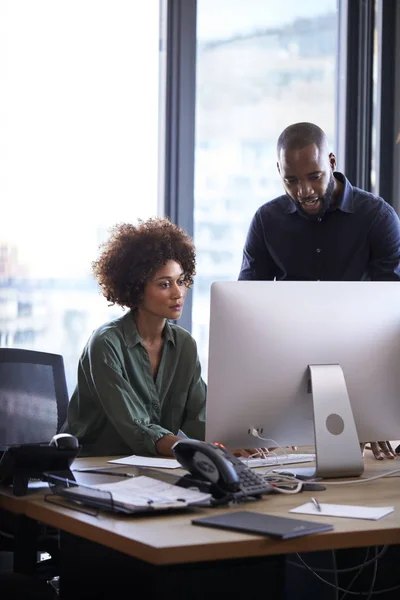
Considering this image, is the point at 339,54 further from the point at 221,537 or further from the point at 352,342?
the point at 221,537

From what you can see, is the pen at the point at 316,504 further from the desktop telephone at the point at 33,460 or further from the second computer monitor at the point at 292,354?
the desktop telephone at the point at 33,460

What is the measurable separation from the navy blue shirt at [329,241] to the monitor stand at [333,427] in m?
0.93

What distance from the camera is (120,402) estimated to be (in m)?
2.32

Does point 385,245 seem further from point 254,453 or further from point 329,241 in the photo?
point 254,453

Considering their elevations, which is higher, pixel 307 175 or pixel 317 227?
pixel 307 175

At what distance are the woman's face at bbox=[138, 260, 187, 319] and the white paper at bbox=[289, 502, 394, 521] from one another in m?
0.94

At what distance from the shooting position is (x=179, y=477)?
6.01ft

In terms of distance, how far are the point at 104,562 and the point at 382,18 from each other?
3163 mm

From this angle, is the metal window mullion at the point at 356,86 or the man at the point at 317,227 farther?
the metal window mullion at the point at 356,86

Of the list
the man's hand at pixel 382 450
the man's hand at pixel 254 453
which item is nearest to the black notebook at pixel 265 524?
the man's hand at pixel 254 453

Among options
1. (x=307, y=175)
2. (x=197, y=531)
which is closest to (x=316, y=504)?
(x=197, y=531)

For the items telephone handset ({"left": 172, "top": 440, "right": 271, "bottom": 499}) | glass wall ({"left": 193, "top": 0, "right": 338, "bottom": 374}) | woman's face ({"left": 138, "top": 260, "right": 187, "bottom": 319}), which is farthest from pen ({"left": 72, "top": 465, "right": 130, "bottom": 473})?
glass wall ({"left": 193, "top": 0, "right": 338, "bottom": 374})

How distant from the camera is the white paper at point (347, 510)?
166cm

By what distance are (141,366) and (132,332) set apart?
0.34 ft
